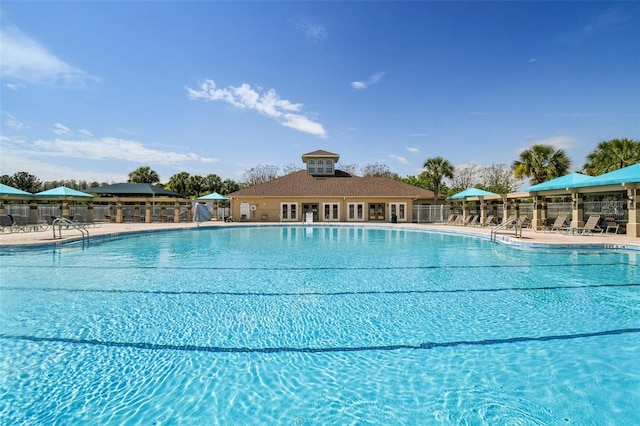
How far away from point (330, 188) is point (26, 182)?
41050mm

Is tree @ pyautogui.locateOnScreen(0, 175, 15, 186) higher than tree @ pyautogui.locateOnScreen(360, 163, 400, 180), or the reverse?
tree @ pyautogui.locateOnScreen(360, 163, 400, 180)

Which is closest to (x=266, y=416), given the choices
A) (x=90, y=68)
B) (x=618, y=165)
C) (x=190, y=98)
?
(x=90, y=68)

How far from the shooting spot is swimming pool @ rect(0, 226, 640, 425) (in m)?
3.12

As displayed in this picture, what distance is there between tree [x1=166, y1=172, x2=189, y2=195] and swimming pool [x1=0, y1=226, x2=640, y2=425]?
132 ft

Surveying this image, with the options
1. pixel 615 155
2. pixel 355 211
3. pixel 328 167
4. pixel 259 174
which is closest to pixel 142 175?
pixel 259 174

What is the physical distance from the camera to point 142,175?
4919 centimetres

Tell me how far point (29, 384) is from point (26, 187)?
52.5m

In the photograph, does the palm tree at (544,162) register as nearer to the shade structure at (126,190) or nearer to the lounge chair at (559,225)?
the lounge chair at (559,225)

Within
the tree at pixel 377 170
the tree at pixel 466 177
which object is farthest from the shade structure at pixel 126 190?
the tree at pixel 466 177

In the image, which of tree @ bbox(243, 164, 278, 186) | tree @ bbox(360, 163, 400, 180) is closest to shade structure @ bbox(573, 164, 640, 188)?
tree @ bbox(360, 163, 400, 180)

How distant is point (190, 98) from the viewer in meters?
18.7

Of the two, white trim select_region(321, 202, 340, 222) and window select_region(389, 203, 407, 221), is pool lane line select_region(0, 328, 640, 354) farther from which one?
window select_region(389, 203, 407, 221)

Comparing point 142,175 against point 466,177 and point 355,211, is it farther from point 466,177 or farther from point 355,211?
point 466,177

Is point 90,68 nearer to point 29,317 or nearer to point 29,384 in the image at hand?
point 29,317
